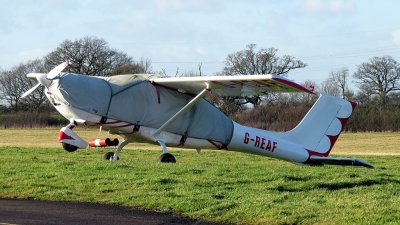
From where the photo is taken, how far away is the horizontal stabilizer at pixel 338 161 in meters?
16.1

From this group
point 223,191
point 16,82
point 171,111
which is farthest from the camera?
point 16,82

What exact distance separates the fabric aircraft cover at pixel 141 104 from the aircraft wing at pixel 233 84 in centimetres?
30

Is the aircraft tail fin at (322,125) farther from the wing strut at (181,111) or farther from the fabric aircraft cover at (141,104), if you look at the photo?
the wing strut at (181,111)

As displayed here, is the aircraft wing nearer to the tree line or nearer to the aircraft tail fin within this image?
the aircraft tail fin

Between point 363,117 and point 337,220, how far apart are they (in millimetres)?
56312

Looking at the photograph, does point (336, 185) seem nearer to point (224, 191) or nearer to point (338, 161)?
point (224, 191)

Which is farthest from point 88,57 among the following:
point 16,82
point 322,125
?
point 322,125

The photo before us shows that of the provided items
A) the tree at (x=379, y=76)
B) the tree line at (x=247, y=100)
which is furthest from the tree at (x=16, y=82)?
the tree at (x=379, y=76)

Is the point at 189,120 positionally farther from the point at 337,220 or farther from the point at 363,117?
the point at 363,117

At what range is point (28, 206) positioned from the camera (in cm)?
898

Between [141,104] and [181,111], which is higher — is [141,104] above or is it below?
above

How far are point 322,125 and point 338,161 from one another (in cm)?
186

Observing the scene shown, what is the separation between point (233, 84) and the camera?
15.4 meters

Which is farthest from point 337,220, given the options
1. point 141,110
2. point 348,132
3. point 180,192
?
point 348,132
